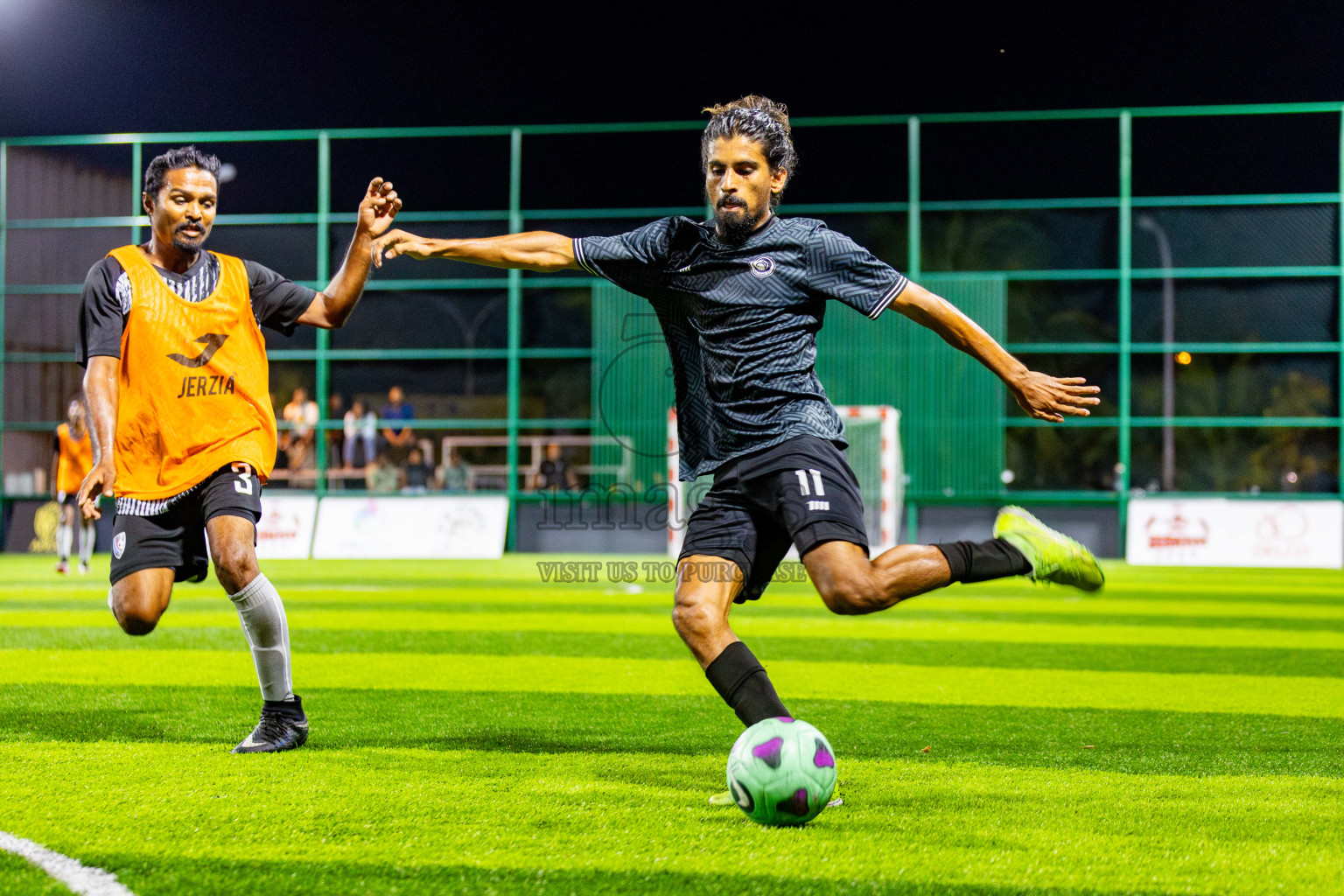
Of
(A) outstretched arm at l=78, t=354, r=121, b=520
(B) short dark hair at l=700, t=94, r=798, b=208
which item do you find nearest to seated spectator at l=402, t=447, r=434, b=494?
(A) outstretched arm at l=78, t=354, r=121, b=520

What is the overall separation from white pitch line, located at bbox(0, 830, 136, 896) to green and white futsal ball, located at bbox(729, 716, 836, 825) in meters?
1.66

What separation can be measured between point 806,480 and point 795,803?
101 cm

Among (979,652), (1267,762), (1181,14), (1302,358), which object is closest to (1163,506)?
(1302,358)

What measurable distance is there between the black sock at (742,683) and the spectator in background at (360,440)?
860 inches

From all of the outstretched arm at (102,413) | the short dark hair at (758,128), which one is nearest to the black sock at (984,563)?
the short dark hair at (758,128)

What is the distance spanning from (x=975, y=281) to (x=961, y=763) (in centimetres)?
2035

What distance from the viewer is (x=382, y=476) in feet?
82.4

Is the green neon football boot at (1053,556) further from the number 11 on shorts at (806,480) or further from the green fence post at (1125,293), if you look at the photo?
the green fence post at (1125,293)

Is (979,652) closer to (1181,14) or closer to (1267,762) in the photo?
(1267,762)

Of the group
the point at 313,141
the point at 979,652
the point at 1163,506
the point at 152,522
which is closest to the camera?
the point at 152,522

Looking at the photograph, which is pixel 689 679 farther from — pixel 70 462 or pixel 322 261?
pixel 322 261

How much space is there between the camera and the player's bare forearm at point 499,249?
172 inches

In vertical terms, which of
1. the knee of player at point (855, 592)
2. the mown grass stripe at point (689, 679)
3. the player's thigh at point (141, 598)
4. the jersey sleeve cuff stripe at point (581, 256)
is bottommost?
the mown grass stripe at point (689, 679)

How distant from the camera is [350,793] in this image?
4.27 m
